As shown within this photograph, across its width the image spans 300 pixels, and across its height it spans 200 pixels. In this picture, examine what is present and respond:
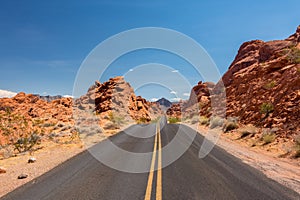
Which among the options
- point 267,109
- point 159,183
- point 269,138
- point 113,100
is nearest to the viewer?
point 159,183

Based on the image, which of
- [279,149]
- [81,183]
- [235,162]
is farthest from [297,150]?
[81,183]

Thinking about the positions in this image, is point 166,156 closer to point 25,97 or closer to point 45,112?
point 45,112

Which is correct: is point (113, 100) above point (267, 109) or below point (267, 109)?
above

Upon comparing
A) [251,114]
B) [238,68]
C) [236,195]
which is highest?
[238,68]

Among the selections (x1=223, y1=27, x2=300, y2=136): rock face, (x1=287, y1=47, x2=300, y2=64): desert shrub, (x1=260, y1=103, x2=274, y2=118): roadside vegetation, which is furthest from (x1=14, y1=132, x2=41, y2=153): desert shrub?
(x1=287, y1=47, x2=300, y2=64): desert shrub

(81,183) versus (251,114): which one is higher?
(251,114)

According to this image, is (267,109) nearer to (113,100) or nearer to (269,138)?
(269,138)

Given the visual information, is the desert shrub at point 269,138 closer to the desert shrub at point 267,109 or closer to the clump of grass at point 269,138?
the clump of grass at point 269,138

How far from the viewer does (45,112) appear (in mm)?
51000

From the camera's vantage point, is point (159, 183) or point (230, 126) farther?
point (230, 126)

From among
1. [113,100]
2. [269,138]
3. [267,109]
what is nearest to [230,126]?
[267,109]

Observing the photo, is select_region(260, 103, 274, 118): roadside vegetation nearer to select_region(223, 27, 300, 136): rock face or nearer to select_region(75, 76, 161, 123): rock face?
select_region(223, 27, 300, 136): rock face

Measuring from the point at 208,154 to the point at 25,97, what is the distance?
60355 mm

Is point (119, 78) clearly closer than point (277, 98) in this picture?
No
